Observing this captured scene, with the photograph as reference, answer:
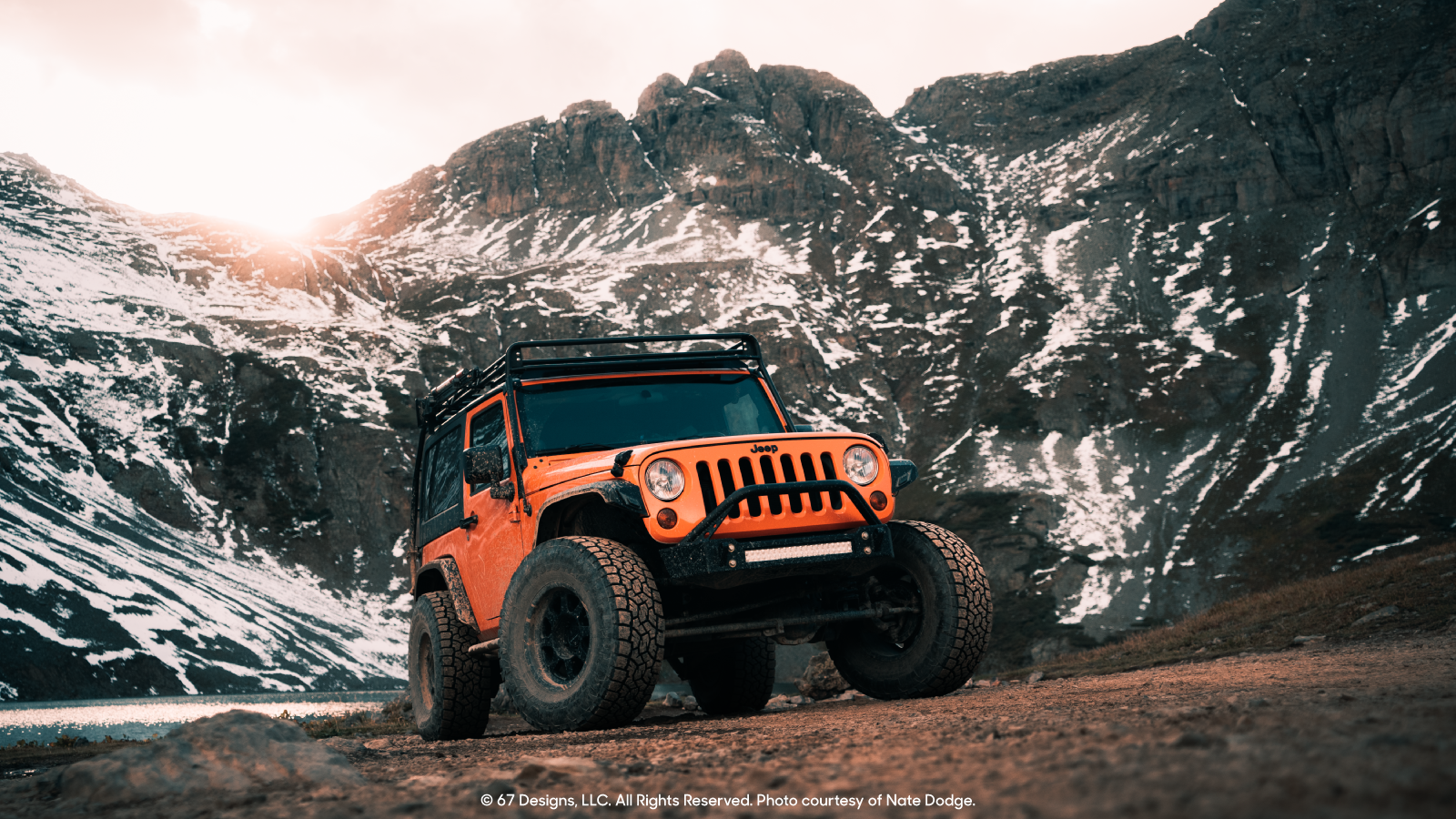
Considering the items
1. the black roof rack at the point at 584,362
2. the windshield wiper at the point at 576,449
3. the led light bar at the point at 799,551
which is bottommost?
the led light bar at the point at 799,551

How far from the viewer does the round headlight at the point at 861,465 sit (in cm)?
745

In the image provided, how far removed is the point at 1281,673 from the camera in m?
7.78

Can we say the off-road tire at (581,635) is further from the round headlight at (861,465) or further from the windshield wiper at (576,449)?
the round headlight at (861,465)

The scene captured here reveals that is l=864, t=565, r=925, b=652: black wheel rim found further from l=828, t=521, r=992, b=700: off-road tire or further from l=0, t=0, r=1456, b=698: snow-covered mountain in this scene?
l=0, t=0, r=1456, b=698: snow-covered mountain

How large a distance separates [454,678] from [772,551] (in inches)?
145

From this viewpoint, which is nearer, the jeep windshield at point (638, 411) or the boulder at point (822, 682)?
the jeep windshield at point (638, 411)

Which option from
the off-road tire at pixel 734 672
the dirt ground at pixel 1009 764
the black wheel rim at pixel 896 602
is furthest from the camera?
the off-road tire at pixel 734 672

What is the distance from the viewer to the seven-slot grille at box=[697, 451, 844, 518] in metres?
6.85

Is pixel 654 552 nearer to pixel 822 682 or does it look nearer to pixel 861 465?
pixel 861 465

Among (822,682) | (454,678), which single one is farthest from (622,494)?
(822,682)

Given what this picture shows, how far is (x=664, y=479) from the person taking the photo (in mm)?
6797

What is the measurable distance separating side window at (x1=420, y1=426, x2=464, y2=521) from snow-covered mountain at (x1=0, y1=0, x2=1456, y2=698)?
83.0 meters

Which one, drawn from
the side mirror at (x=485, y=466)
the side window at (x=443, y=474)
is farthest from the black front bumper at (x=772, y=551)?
the side window at (x=443, y=474)

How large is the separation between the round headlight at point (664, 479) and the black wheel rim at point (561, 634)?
100 cm
